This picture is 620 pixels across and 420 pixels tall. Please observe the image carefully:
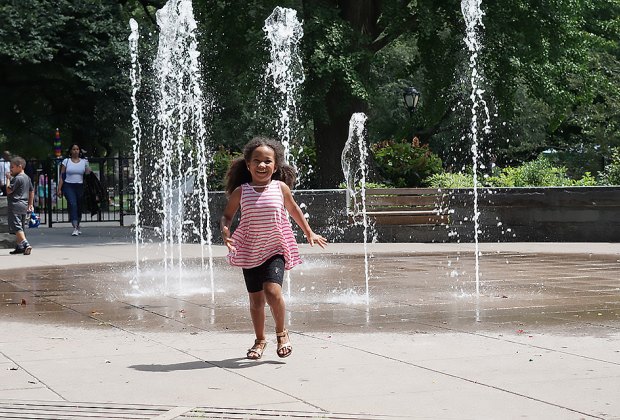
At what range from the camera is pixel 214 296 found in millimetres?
11406

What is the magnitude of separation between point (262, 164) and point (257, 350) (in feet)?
4.01

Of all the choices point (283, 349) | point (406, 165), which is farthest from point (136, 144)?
point (283, 349)

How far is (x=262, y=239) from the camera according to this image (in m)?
7.52

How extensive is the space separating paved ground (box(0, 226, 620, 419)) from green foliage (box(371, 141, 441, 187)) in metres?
7.45

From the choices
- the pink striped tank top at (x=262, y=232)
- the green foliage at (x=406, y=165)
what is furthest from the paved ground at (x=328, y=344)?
the green foliage at (x=406, y=165)

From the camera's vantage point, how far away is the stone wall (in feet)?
62.5

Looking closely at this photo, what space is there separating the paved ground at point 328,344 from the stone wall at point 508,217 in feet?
15.0

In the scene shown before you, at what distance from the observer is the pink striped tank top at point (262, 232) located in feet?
24.7

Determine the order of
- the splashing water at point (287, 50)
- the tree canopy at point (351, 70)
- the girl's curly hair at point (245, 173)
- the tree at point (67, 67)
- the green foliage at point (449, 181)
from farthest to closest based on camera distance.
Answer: the tree at point (67, 67), the tree canopy at point (351, 70), the splashing water at point (287, 50), the green foliage at point (449, 181), the girl's curly hair at point (245, 173)

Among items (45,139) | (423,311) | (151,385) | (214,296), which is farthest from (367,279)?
(45,139)

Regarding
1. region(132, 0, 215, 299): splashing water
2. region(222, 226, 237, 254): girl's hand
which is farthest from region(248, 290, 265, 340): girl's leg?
region(132, 0, 215, 299): splashing water

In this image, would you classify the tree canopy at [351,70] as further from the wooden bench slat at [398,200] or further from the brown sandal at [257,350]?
the brown sandal at [257,350]

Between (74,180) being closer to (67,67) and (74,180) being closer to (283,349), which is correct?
(67,67)

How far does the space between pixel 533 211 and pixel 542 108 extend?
19835 millimetres
